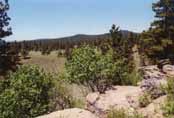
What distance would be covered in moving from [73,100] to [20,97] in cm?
428

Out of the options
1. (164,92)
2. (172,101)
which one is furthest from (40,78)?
(172,101)

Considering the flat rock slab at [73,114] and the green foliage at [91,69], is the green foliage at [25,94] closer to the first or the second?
the green foliage at [91,69]

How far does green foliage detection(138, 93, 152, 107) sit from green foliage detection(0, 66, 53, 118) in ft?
19.5

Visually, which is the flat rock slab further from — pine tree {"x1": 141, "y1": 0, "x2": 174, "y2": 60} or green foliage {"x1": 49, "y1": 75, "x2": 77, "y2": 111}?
pine tree {"x1": 141, "y1": 0, "x2": 174, "y2": 60}

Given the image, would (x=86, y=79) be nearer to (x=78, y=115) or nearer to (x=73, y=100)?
(x=73, y=100)

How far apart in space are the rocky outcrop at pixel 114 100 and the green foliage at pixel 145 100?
0.85 feet

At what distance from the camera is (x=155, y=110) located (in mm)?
18703

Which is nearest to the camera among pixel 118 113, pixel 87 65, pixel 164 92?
pixel 118 113

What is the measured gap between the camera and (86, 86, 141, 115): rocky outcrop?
21.7m

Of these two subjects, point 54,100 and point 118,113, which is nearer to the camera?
point 118,113

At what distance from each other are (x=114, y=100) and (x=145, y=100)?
1.74 metres

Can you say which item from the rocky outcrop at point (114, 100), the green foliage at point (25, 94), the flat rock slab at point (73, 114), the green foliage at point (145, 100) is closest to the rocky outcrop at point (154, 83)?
the green foliage at point (145, 100)

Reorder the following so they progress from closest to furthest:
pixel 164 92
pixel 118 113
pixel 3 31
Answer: pixel 118 113
pixel 164 92
pixel 3 31

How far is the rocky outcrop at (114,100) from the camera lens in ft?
71.2
